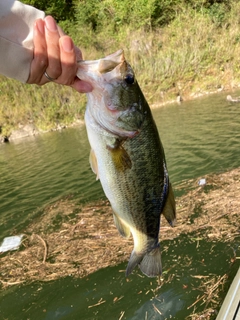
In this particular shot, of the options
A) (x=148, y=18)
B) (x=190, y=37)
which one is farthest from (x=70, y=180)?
(x=148, y=18)

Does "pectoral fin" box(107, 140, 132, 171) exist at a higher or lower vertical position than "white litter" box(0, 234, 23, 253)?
Result: higher

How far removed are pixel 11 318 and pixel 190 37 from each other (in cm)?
2336

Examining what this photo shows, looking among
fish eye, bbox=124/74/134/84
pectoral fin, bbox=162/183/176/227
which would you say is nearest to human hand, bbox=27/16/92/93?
fish eye, bbox=124/74/134/84

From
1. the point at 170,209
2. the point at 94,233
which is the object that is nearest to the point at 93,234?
the point at 94,233

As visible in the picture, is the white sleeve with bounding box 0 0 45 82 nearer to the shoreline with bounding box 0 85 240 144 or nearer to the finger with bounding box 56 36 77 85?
the finger with bounding box 56 36 77 85

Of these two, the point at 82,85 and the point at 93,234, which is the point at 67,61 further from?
the point at 93,234

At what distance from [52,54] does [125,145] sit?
2.00ft

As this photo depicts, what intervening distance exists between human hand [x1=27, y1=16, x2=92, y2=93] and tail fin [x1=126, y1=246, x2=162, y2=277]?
1.21 meters

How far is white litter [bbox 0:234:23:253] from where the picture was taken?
657 cm

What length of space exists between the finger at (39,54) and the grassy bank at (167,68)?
20.9 meters

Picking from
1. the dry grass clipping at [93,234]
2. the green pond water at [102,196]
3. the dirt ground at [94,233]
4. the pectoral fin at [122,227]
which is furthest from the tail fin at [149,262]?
the dry grass clipping at [93,234]

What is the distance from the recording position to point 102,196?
28.2ft

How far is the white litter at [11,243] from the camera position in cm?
657

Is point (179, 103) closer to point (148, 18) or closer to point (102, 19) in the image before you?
point (148, 18)
